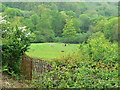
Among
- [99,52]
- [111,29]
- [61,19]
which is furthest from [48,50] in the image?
[111,29]

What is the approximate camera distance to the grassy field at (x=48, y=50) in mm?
5781

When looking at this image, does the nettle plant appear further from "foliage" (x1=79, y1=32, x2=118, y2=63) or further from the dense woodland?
"foliage" (x1=79, y1=32, x2=118, y2=63)

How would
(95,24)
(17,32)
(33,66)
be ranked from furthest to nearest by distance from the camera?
(95,24), (33,66), (17,32)

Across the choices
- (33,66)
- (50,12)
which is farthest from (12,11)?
(33,66)

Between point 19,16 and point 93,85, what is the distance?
406 centimetres

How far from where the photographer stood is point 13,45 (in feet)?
11.9

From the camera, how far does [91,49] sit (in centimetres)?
524

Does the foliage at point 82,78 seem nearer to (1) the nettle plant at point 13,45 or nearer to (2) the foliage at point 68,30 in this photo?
(1) the nettle plant at point 13,45

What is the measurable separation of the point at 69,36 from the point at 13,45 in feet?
9.81

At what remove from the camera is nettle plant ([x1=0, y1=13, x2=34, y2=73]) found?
3.60 metres

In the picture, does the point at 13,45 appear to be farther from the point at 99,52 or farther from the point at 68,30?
the point at 68,30

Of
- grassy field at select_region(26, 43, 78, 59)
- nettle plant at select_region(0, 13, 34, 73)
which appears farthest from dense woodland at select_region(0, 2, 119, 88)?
grassy field at select_region(26, 43, 78, 59)

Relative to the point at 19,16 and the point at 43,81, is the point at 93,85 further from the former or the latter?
the point at 19,16

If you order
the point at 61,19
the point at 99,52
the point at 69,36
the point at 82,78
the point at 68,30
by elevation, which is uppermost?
the point at 61,19
